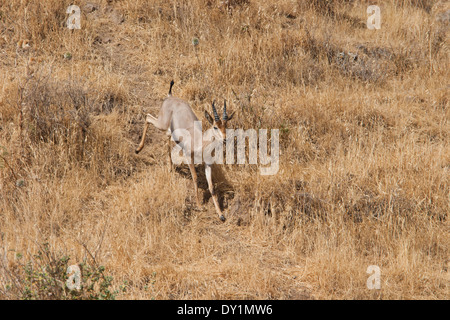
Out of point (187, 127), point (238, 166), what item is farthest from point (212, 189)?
point (187, 127)

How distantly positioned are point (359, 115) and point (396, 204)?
2276 mm

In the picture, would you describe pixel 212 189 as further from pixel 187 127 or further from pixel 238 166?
pixel 187 127

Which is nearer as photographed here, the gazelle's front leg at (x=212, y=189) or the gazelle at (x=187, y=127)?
the gazelle at (x=187, y=127)

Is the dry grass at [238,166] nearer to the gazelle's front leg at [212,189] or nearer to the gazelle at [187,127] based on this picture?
the gazelle's front leg at [212,189]

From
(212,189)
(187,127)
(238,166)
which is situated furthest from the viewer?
(238,166)

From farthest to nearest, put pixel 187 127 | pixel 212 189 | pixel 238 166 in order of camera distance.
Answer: pixel 238 166 → pixel 187 127 → pixel 212 189

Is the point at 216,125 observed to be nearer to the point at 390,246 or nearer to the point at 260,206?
the point at 260,206

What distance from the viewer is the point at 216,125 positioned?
715 centimetres

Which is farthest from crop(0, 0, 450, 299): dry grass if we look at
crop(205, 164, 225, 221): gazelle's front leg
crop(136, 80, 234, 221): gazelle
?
crop(136, 80, 234, 221): gazelle

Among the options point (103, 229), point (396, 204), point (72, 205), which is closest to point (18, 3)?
point (72, 205)

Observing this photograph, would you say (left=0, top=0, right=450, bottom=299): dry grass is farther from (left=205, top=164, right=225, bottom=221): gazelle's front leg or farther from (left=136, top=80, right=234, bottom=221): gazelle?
(left=136, top=80, right=234, bottom=221): gazelle

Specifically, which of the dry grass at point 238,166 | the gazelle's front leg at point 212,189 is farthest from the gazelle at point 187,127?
the dry grass at point 238,166

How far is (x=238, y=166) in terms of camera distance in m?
7.90

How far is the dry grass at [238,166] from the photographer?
6.29m
